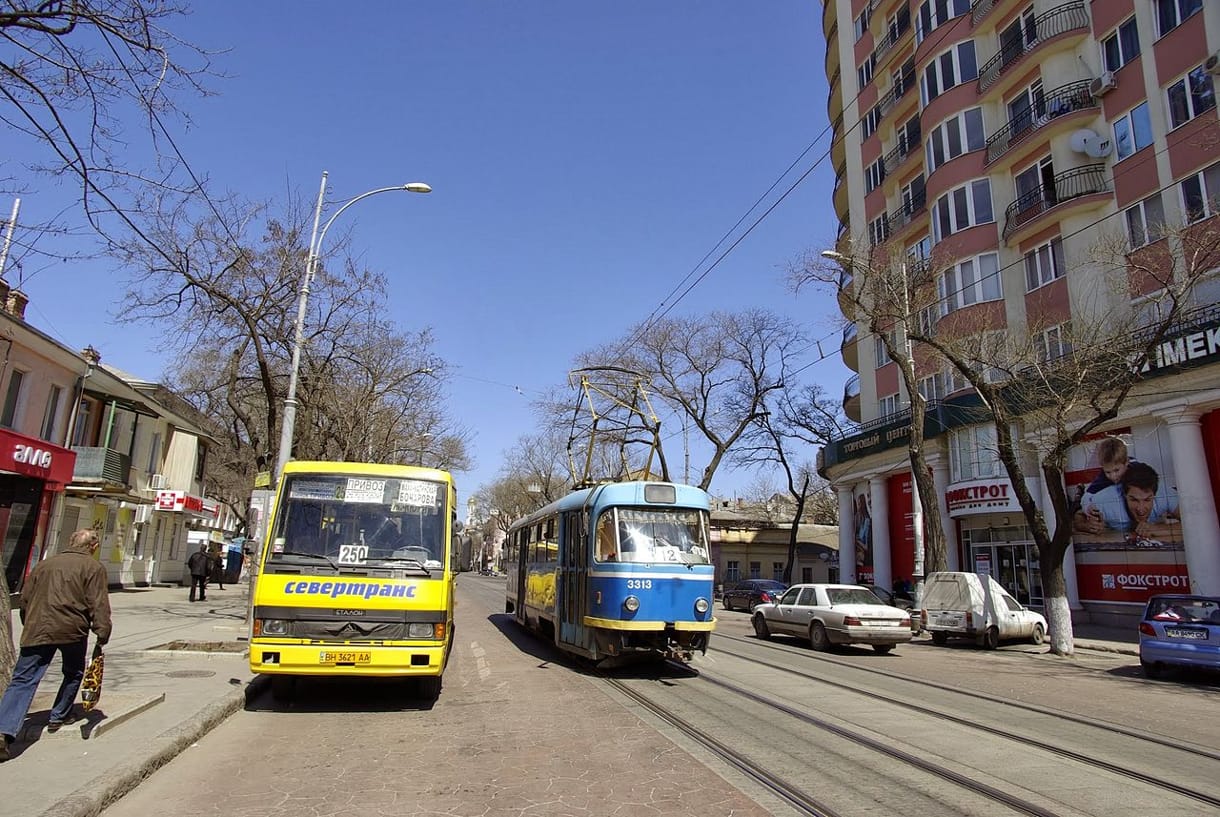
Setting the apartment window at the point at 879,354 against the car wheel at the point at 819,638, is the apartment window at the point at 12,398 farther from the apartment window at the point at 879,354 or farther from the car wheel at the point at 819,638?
the apartment window at the point at 879,354

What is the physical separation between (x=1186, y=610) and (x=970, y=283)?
637 inches

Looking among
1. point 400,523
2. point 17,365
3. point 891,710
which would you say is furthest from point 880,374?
point 17,365

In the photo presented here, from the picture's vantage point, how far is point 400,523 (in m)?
9.36

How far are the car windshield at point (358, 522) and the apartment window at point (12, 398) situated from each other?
15.2m

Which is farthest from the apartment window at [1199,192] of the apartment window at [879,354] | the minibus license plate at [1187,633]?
the apartment window at [879,354]

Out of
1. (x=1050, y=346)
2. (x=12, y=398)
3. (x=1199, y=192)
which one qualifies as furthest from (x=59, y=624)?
(x=1050, y=346)

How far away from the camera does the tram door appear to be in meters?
12.0

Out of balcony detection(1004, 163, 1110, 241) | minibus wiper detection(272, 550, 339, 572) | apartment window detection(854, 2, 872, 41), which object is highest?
apartment window detection(854, 2, 872, 41)

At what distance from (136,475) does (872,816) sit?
29105mm

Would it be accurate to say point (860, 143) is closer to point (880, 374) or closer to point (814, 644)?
point (880, 374)

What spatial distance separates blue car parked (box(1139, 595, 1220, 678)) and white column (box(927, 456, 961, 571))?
553 inches

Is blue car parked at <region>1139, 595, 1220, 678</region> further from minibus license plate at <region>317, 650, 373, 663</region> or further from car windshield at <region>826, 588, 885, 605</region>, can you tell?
minibus license plate at <region>317, 650, 373, 663</region>

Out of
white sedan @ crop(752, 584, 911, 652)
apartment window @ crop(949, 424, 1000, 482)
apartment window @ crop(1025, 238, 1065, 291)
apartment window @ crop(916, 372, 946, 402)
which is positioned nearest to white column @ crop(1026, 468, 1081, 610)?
apartment window @ crop(949, 424, 1000, 482)

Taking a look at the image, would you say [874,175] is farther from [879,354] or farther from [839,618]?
[839,618]
